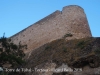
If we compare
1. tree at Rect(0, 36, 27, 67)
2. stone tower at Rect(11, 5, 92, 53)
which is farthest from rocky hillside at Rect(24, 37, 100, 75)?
stone tower at Rect(11, 5, 92, 53)

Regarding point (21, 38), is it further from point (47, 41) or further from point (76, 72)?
point (76, 72)

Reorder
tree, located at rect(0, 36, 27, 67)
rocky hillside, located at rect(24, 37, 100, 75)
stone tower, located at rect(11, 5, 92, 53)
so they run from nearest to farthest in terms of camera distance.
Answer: rocky hillside, located at rect(24, 37, 100, 75) < tree, located at rect(0, 36, 27, 67) < stone tower, located at rect(11, 5, 92, 53)

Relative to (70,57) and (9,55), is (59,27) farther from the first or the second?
(9,55)

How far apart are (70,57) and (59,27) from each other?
592 centimetres

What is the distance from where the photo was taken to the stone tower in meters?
17.3

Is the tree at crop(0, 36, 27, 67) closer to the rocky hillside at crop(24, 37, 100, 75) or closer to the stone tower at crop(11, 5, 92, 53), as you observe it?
the rocky hillside at crop(24, 37, 100, 75)

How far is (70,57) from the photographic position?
12.3 m

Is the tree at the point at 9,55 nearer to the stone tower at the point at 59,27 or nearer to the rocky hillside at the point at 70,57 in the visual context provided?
the rocky hillside at the point at 70,57

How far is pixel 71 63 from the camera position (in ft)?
38.1

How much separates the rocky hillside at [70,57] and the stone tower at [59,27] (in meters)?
1.96

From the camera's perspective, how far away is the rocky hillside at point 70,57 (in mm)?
10883

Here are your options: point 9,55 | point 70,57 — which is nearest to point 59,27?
point 70,57

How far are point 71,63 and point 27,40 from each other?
31.5ft

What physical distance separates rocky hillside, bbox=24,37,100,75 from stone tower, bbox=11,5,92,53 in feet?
6.43
